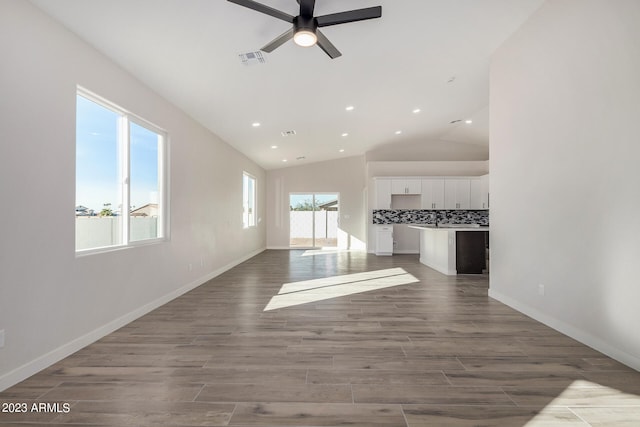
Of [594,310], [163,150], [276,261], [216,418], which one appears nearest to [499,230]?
[594,310]

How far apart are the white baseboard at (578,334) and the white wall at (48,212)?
13.8ft

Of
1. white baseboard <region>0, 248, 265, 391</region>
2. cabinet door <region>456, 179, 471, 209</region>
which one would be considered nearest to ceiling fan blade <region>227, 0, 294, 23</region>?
white baseboard <region>0, 248, 265, 391</region>

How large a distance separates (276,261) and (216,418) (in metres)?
6.20

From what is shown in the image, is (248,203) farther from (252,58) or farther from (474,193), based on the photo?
(474,193)

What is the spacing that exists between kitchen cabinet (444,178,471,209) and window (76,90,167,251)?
7723 mm

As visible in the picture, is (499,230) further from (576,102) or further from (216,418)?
(216,418)

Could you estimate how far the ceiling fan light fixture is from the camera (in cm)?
256

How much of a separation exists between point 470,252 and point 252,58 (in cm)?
492

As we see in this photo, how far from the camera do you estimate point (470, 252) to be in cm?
592

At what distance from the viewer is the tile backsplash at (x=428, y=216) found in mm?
9422

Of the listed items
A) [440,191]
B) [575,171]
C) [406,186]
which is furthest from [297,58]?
[440,191]

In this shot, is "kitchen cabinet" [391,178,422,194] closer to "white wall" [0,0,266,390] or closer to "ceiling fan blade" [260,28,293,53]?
"white wall" [0,0,266,390]

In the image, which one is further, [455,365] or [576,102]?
[576,102]

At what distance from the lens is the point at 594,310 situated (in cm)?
262
